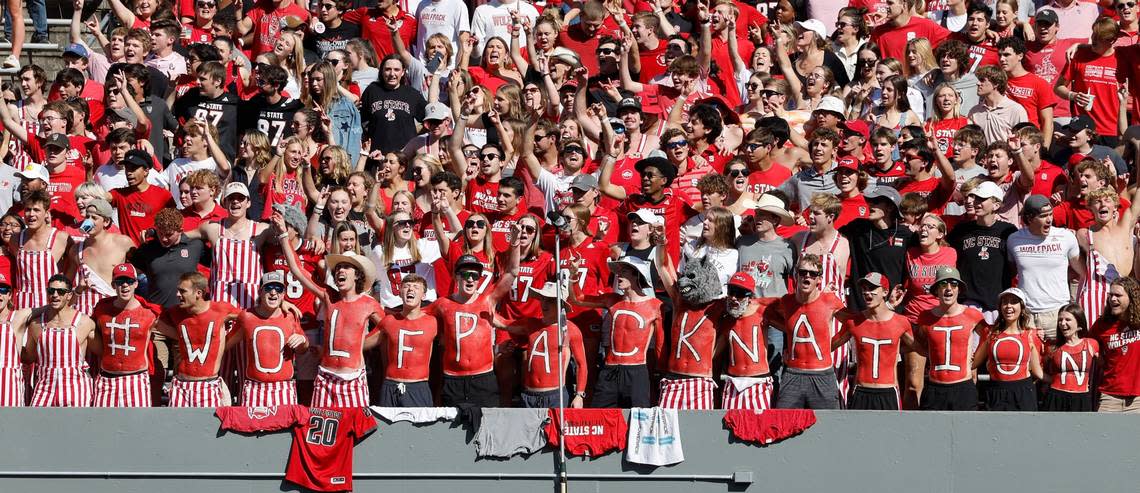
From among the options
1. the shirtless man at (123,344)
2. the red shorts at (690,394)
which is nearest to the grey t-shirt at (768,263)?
the red shorts at (690,394)

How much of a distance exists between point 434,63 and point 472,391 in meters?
4.96

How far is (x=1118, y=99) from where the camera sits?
15797 mm

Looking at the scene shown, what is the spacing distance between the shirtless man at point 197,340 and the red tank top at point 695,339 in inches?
118

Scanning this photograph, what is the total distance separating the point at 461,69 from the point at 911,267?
194 inches

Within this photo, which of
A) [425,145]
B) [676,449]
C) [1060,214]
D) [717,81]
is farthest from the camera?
[717,81]

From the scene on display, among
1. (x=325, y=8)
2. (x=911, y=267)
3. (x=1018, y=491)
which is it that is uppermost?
(x=325, y=8)

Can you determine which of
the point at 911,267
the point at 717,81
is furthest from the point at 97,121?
the point at 911,267

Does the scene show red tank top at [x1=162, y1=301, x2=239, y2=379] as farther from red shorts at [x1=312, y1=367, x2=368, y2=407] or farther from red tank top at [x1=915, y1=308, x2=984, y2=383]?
red tank top at [x1=915, y1=308, x2=984, y2=383]

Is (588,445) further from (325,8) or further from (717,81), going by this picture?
(325,8)

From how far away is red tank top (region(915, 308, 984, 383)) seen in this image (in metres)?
12.0

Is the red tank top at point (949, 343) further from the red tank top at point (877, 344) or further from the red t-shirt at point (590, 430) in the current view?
the red t-shirt at point (590, 430)

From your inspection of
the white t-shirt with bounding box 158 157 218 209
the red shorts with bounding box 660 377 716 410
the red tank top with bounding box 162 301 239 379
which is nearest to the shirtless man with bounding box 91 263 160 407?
the red tank top with bounding box 162 301 239 379

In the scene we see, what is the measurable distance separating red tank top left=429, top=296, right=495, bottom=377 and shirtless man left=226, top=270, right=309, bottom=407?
0.98 metres

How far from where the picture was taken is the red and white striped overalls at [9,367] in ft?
40.7
